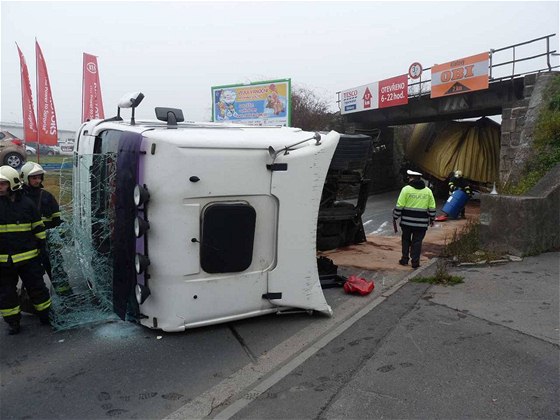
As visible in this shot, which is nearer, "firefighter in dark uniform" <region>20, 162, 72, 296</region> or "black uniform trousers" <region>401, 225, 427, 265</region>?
"firefighter in dark uniform" <region>20, 162, 72, 296</region>

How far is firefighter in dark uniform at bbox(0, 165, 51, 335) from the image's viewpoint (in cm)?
416

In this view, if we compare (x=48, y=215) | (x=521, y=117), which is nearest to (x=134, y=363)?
(x=48, y=215)

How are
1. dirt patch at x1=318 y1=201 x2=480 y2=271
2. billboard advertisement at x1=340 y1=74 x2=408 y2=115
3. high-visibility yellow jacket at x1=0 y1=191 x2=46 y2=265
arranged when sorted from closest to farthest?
high-visibility yellow jacket at x1=0 y1=191 x2=46 y2=265, dirt patch at x1=318 y1=201 x2=480 y2=271, billboard advertisement at x1=340 y1=74 x2=408 y2=115

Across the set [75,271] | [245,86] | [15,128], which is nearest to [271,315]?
[75,271]

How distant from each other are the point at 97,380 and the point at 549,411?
10.1 feet

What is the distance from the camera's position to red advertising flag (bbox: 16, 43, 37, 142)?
1816 cm

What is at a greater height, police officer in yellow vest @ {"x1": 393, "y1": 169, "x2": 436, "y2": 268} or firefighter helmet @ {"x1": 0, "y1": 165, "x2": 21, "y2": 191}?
firefighter helmet @ {"x1": 0, "y1": 165, "x2": 21, "y2": 191}

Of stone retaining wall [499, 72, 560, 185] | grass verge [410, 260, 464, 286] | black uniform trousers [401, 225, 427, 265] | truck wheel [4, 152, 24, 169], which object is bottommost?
grass verge [410, 260, 464, 286]

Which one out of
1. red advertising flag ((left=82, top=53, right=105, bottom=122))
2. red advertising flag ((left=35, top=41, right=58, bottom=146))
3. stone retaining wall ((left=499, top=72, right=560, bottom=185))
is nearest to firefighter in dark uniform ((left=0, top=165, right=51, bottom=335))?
stone retaining wall ((left=499, top=72, right=560, bottom=185))

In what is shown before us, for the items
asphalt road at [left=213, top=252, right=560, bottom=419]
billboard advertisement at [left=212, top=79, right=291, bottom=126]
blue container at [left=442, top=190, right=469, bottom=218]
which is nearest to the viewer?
asphalt road at [left=213, top=252, right=560, bottom=419]

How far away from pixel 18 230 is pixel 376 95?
18.2 metres

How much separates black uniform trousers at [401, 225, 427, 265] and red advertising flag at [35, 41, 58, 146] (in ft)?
51.8

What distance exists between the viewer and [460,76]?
1614cm

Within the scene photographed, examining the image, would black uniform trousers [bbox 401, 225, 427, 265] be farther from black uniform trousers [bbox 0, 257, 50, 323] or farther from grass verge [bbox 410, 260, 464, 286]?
black uniform trousers [bbox 0, 257, 50, 323]
